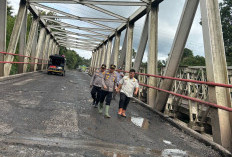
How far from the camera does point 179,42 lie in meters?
6.61

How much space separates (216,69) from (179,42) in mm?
2301

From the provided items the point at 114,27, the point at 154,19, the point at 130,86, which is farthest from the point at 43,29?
the point at 130,86

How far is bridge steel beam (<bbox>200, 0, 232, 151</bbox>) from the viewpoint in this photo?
4180mm

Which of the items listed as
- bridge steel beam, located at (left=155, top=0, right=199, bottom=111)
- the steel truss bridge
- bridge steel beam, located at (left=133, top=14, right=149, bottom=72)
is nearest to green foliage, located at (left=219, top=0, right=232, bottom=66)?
the steel truss bridge

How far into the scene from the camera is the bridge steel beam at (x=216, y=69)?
4180 millimetres

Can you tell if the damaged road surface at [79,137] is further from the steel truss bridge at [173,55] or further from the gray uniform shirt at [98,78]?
the gray uniform shirt at [98,78]

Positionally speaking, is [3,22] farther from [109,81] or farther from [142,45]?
[109,81]

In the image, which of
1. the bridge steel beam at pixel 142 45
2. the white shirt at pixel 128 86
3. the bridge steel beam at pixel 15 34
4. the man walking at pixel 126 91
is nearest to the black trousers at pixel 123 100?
the man walking at pixel 126 91

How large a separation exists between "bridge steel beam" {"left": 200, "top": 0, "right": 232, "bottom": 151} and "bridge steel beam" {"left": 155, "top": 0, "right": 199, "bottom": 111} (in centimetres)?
114

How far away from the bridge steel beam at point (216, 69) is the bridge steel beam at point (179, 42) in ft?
3.73

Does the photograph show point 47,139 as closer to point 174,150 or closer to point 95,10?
point 174,150

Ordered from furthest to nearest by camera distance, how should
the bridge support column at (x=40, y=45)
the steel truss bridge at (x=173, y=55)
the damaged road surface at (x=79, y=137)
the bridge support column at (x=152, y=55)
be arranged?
the bridge support column at (x=40, y=45)
the bridge support column at (x=152, y=55)
the steel truss bridge at (x=173, y=55)
the damaged road surface at (x=79, y=137)

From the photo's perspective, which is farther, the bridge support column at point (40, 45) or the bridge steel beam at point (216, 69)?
the bridge support column at point (40, 45)

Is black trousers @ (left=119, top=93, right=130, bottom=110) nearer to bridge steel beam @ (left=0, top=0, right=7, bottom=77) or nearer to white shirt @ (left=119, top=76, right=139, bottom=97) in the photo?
white shirt @ (left=119, top=76, right=139, bottom=97)
